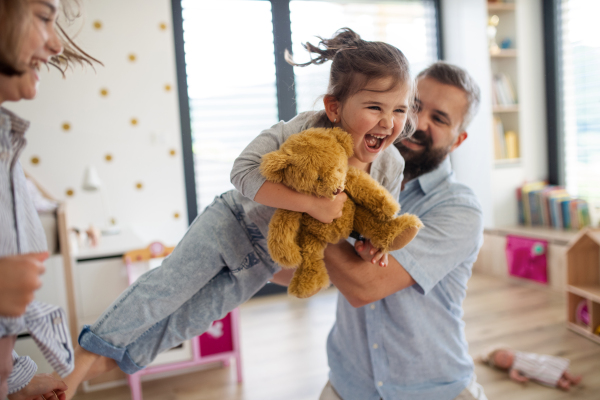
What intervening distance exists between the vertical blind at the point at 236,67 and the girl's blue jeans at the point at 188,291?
7.8 inches

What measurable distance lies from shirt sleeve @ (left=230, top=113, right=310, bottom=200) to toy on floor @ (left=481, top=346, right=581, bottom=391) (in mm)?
1702

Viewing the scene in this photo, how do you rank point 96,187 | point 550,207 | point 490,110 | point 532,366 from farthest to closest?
point 490,110
point 550,207
point 96,187
point 532,366

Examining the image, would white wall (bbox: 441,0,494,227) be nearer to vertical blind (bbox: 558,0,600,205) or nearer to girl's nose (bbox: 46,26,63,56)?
vertical blind (bbox: 558,0,600,205)

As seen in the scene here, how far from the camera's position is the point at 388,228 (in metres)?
0.65

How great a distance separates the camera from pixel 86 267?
6.06 feet

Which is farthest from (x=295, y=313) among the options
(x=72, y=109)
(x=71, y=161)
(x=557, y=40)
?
(x=557, y=40)

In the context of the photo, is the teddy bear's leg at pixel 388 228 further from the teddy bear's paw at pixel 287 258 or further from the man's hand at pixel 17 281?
the man's hand at pixel 17 281

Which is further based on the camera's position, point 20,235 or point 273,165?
point 273,165

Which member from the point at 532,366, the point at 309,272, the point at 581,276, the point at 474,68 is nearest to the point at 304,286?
the point at 309,272

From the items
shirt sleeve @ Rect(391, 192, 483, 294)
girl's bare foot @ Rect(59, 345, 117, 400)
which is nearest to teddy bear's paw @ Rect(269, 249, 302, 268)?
shirt sleeve @ Rect(391, 192, 483, 294)

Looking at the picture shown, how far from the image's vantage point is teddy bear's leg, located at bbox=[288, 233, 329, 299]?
2.14ft

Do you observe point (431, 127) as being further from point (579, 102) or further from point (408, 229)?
point (579, 102)

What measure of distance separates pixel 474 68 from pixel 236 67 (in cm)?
249

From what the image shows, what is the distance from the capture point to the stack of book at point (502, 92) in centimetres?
326
